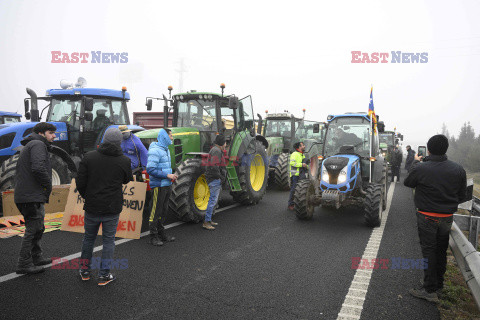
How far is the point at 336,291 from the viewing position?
3.90 metres

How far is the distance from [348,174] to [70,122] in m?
6.84

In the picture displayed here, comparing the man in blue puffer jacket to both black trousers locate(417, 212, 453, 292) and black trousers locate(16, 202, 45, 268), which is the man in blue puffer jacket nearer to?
black trousers locate(16, 202, 45, 268)

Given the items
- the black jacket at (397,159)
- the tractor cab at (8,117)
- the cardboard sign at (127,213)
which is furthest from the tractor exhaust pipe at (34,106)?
the black jacket at (397,159)

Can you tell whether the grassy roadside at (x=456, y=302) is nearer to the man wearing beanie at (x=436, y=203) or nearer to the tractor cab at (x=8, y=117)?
the man wearing beanie at (x=436, y=203)

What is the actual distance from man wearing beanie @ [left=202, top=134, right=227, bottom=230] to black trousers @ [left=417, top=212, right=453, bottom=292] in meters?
Answer: 3.60

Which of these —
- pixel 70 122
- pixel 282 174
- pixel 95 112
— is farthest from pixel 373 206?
pixel 70 122

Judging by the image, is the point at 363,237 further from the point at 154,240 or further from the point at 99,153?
the point at 99,153

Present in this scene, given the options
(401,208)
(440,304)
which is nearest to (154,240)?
(440,304)

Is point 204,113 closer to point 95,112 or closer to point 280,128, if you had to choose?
point 95,112

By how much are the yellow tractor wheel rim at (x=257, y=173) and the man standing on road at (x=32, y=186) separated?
227 inches

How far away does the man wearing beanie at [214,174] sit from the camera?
6.27 metres

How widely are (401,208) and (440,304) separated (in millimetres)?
5658

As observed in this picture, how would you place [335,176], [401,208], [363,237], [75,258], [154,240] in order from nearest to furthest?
[75,258] → [154,240] → [363,237] → [335,176] → [401,208]

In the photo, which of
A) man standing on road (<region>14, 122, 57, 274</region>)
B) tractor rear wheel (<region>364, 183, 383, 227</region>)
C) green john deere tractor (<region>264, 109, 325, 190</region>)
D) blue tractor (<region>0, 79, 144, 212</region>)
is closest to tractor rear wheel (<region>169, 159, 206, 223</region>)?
man standing on road (<region>14, 122, 57, 274</region>)
